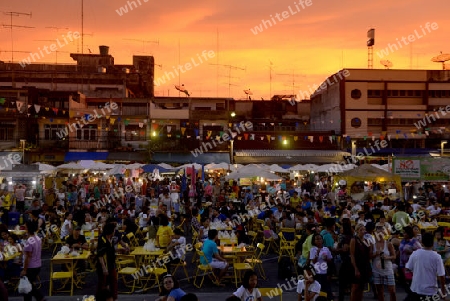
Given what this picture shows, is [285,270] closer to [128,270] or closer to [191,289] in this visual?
[191,289]

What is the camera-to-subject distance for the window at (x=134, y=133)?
4347 centimetres

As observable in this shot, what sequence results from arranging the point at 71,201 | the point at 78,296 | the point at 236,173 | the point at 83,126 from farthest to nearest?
the point at 83,126
the point at 236,173
the point at 71,201
the point at 78,296

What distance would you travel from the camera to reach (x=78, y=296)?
34.2 ft

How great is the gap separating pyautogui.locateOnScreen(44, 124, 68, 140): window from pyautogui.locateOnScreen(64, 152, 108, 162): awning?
236 cm

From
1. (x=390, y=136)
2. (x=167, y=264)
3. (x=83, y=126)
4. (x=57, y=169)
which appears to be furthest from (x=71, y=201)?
(x=390, y=136)

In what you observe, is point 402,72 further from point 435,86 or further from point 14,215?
→ point 14,215

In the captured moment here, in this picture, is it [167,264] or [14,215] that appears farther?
[14,215]

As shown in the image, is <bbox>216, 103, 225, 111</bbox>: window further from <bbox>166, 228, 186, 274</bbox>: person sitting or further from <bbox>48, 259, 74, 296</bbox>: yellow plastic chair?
<bbox>48, 259, 74, 296</bbox>: yellow plastic chair

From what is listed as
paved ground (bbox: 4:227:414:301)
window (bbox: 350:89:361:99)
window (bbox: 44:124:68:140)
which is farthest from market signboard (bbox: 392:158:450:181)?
window (bbox: 44:124:68:140)

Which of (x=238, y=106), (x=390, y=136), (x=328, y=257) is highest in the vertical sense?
(x=238, y=106)

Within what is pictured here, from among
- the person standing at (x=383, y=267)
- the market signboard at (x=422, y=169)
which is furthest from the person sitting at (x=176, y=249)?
the market signboard at (x=422, y=169)

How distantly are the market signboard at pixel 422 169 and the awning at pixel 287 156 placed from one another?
17239 millimetres

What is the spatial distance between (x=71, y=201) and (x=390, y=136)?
28543mm

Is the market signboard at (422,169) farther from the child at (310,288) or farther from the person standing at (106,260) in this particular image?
the person standing at (106,260)
